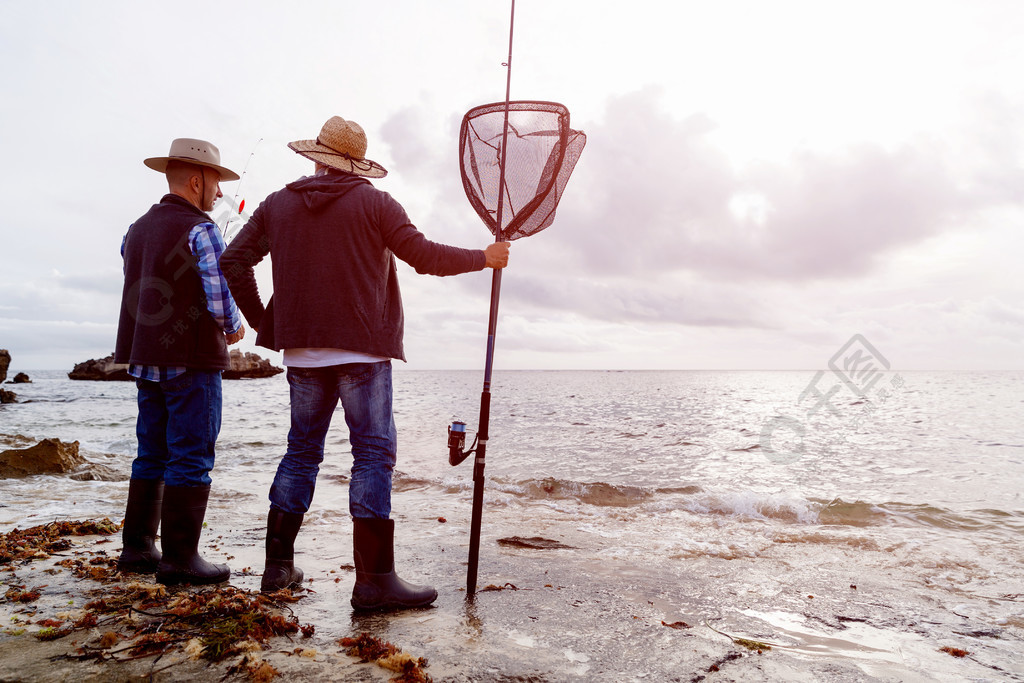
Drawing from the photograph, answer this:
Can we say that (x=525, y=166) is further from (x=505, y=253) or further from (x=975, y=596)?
(x=975, y=596)

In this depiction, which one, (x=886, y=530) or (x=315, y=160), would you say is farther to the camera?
(x=886, y=530)

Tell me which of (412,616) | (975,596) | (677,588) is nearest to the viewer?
(412,616)

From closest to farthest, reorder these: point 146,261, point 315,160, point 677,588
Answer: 1. point 315,160
2. point 146,261
3. point 677,588

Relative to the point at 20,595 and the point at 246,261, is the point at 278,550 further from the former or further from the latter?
the point at 246,261

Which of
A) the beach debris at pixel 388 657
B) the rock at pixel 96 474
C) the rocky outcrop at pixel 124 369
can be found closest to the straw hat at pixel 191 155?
the beach debris at pixel 388 657

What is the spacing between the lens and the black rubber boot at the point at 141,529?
3.40 meters

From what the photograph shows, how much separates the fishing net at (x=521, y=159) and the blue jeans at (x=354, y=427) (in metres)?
1.25

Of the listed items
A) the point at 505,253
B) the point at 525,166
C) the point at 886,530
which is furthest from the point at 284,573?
the point at 886,530

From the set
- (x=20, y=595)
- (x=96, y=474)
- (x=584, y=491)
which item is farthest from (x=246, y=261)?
(x=96, y=474)

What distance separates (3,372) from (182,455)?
35085 mm

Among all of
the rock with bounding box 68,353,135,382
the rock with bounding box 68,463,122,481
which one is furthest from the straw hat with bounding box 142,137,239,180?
the rock with bounding box 68,353,135,382

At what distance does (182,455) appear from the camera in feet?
10.5

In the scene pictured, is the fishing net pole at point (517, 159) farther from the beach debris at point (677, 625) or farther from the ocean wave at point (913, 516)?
the ocean wave at point (913, 516)

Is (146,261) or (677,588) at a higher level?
(146,261)
